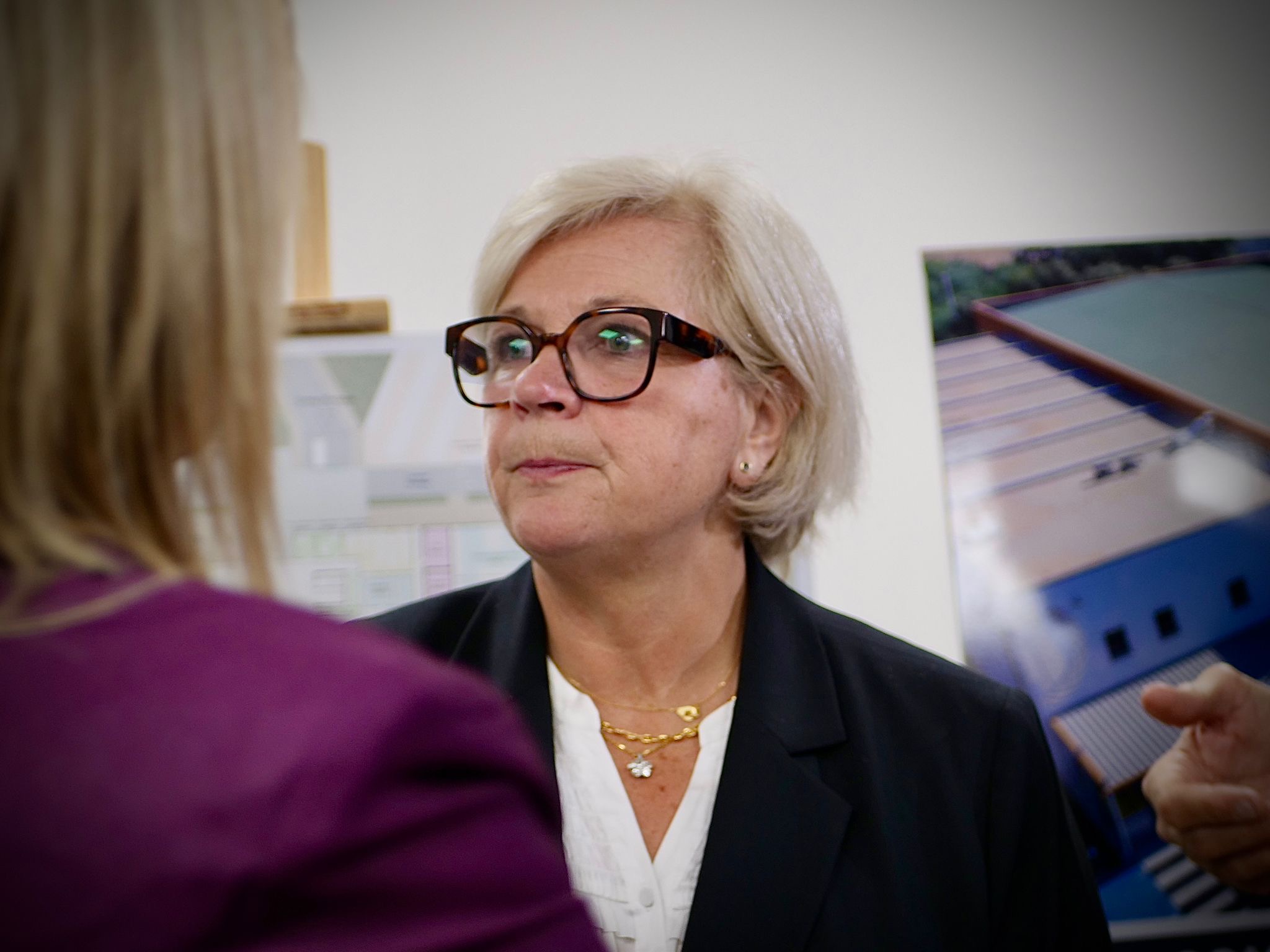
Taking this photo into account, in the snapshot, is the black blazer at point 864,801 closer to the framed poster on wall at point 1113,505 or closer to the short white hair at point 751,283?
the short white hair at point 751,283

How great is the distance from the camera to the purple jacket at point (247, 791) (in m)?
0.31

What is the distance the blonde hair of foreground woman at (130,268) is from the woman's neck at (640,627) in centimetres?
76

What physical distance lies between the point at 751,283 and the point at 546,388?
327mm

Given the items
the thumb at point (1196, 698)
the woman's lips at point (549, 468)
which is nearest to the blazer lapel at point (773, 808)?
the woman's lips at point (549, 468)

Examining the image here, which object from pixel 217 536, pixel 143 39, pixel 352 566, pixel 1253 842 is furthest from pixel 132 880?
pixel 1253 842

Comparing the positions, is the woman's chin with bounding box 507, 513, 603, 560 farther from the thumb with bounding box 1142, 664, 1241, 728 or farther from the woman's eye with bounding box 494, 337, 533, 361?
the thumb with bounding box 1142, 664, 1241, 728

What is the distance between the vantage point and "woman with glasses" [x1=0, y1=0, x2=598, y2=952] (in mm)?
318

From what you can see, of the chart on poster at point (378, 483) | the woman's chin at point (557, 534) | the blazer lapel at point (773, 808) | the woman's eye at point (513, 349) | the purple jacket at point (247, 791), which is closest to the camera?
the purple jacket at point (247, 791)

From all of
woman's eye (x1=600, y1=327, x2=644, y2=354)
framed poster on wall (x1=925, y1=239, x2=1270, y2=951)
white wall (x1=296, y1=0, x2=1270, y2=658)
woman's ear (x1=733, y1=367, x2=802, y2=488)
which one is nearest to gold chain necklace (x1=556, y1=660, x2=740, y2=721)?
woman's ear (x1=733, y1=367, x2=802, y2=488)

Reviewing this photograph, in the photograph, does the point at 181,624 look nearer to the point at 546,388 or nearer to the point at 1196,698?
the point at 546,388

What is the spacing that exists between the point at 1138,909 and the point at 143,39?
2.25 m

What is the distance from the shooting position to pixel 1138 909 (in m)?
1.89

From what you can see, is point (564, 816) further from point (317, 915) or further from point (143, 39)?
point (143, 39)

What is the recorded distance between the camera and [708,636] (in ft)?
4.09
